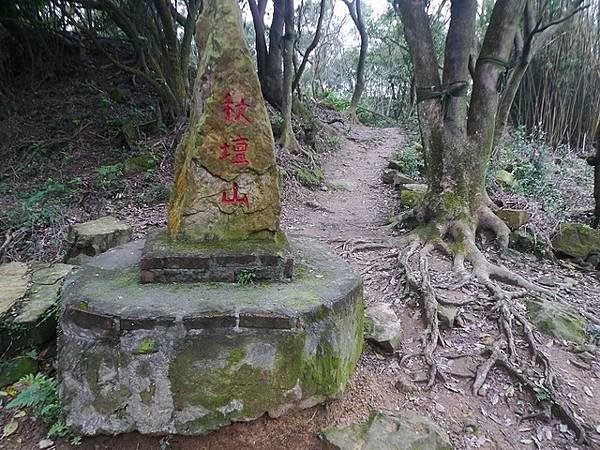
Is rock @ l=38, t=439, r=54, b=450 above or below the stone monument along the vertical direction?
below

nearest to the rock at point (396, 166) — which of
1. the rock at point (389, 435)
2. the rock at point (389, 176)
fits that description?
the rock at point (389, 176)

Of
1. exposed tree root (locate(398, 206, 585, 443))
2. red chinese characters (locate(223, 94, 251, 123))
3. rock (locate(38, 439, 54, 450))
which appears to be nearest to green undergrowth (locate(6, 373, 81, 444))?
rock (locate(38, 439, 54, 450))

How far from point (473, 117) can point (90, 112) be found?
7.30 metres

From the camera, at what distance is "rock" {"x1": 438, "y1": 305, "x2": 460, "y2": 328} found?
371cm

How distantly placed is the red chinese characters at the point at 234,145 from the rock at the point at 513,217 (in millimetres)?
3991

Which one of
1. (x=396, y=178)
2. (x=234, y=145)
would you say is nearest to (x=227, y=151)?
(x=234, y=145)

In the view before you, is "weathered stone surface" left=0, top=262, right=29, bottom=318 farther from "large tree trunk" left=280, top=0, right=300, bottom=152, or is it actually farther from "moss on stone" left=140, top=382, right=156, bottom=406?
"large tree trunk" left=280, top=0, right=300, bottom=152

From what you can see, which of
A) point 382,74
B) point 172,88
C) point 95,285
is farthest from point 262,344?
point 382,74

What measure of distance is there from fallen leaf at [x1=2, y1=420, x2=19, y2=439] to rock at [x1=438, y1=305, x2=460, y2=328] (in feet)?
10.5

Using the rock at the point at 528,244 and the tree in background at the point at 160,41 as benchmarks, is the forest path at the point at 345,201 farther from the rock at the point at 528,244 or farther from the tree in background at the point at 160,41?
the tree in background at the point at 160,41

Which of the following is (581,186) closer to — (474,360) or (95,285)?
(474,360)

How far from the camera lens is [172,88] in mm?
8164

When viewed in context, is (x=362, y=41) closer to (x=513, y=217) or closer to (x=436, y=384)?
(x=513, y=217)

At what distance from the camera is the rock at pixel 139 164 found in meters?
6.97
